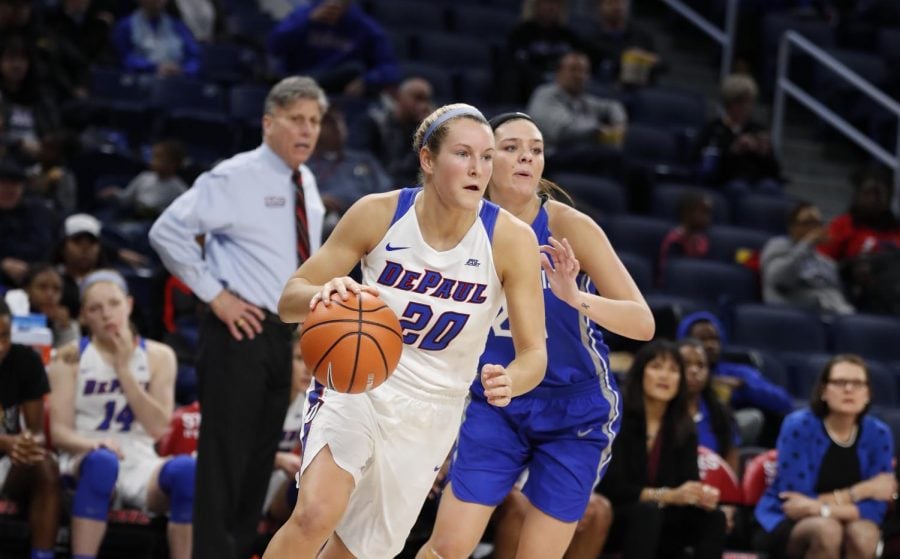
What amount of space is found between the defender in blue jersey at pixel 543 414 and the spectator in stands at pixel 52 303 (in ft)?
11.3

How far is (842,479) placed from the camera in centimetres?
791

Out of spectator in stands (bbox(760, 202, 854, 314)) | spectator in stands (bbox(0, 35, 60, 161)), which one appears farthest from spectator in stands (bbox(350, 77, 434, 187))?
spectator in stands (bbox(760, 202, 854, 314))

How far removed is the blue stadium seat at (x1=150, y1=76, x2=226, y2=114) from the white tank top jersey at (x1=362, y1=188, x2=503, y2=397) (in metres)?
6.85

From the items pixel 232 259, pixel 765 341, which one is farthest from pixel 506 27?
pixel 232 259

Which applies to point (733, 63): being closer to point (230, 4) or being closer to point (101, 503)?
point (230, 4)

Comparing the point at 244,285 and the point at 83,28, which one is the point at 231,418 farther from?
the point at 83,28

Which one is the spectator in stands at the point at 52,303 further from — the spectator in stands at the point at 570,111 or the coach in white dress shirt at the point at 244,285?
the spectator in stands at the point at 570,111

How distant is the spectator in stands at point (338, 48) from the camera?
1125 centimetres

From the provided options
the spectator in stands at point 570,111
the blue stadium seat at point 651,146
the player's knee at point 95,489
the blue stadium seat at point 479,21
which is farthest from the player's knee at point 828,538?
the blue stadium seat at point 479,21

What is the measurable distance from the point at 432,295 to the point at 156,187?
5544 millimetres

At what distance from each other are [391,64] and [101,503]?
5.34 metres

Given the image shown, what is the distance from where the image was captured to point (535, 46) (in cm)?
1220

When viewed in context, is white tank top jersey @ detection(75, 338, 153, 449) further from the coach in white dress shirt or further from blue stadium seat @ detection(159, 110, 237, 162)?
blue stadium seat @ detection(159, 110, 237, 162)

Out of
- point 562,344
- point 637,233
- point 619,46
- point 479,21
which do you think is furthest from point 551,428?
point 619,46
